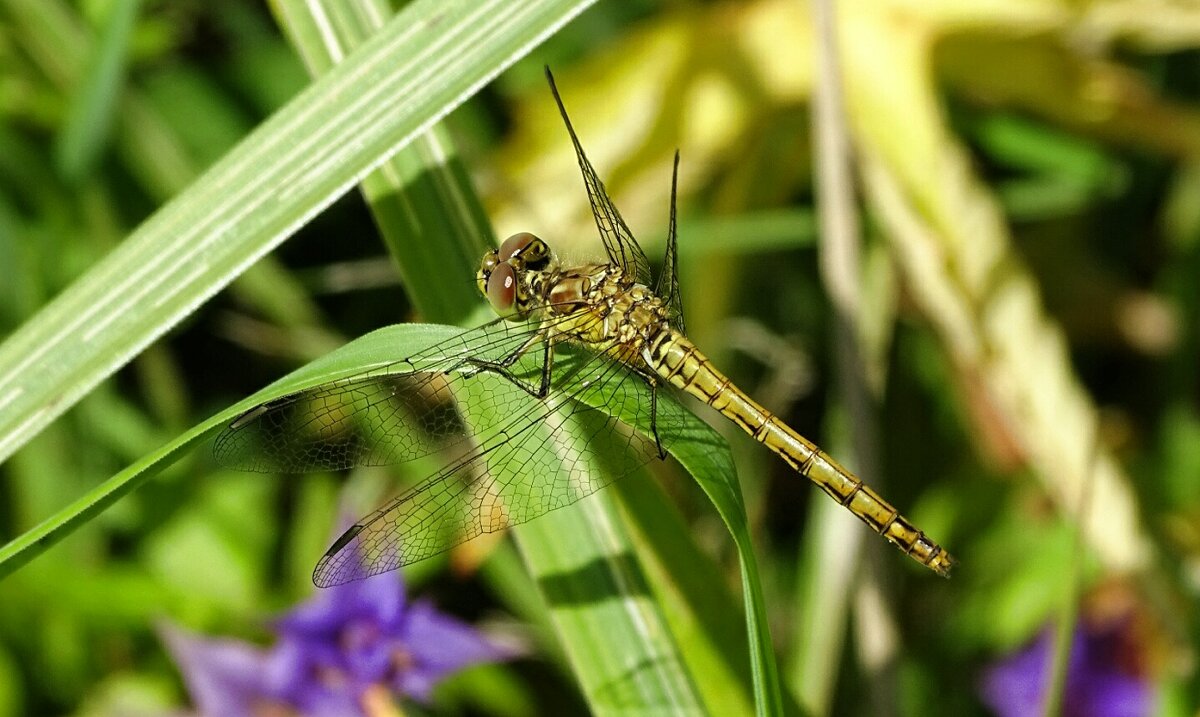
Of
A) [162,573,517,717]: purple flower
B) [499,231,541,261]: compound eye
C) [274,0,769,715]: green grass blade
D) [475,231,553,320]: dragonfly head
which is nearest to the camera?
[274,0,769,715]: green grass blade

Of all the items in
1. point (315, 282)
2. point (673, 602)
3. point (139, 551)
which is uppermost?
point (315, 282)

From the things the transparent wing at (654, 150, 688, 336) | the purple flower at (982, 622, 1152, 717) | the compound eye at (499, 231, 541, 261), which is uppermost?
the compound eye at (499, 231, 541, 261)

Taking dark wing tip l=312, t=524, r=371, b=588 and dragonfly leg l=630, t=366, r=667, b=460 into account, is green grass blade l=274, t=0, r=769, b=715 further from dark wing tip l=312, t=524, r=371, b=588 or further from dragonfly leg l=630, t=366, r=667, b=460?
dark wing tip l=312, t=524, r=371, b=588

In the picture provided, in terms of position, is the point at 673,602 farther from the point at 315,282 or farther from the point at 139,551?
the point at 315,282

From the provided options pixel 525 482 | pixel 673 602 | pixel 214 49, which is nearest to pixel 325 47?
pixel 525 482

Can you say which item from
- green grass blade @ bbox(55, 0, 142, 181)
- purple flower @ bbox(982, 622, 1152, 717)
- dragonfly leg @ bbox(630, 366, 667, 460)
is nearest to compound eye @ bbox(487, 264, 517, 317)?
dragonfly leg @ bbox(630, 366, 667, 460)

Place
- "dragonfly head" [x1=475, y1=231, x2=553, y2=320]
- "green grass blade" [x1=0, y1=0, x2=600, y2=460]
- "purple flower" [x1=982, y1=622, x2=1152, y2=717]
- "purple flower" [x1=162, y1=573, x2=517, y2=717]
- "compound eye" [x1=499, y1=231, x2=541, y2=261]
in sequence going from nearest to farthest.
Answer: "green grass blade" [x1=0, y1=0, x2=600, y2=460]
"dragonfly head" [x1=475, y1=231, x2=553, y2=320]
"compound eye" [x1=499, y1=231, x2=541, y2=261]
"purple flower" [x1=162, y1=573, x2=517, y2=717]
"purple flower" [x1=982, y1=622, x2=1152, y2=717]
